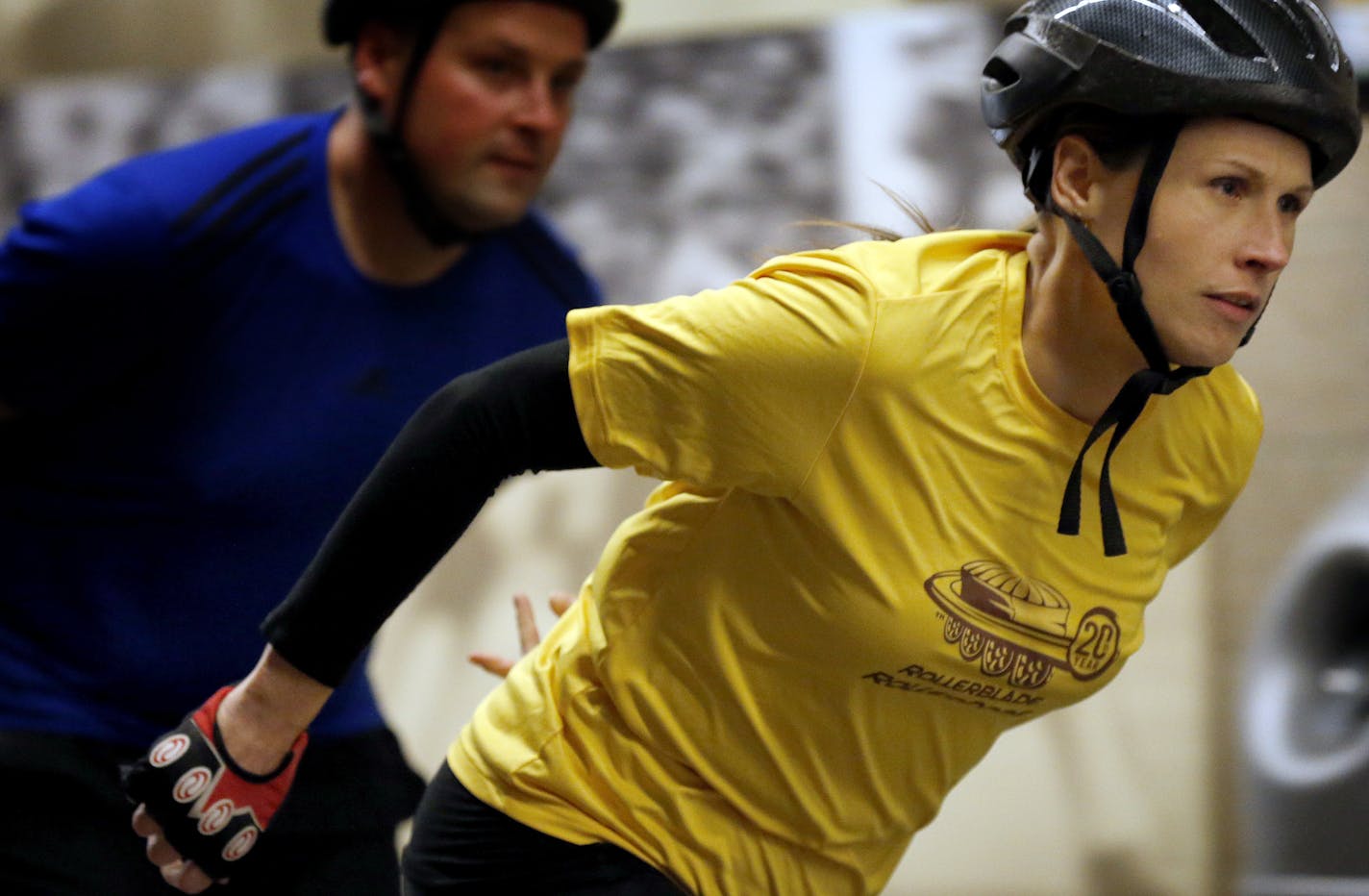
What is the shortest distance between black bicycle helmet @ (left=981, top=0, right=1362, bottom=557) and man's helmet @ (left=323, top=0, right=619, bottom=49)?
92 cm

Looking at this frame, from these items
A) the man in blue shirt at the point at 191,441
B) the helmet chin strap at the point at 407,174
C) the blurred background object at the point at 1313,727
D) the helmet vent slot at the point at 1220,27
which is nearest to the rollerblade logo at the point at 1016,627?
the helmet vent slot at the point at 1220,27

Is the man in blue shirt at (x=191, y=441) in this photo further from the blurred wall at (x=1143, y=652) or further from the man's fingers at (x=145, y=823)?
the blurred wall at (x=1143, y=652)

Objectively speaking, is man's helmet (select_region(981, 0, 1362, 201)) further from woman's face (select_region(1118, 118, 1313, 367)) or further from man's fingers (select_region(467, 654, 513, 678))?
man's fingers (select_region(467, 654, 513, 678))

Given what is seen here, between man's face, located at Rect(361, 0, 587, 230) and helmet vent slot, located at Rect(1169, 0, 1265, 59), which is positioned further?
man's face, located at Rect(361, 0, 587, 230)

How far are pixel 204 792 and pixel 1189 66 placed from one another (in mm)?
955

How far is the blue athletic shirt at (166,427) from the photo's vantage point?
71.1 inches

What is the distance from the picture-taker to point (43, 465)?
1.87 m

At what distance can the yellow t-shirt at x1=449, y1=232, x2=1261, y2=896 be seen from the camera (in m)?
1.22

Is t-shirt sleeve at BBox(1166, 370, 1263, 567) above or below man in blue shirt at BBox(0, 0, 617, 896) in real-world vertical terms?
above

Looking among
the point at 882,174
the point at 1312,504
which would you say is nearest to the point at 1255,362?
the point at 1312,504

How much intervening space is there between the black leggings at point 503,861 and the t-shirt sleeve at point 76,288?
0.70 m

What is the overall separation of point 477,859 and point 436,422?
1.37 ft

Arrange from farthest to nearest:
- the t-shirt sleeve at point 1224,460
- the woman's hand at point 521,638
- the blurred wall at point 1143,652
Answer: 1. the blurred wall at point 1143,652
2. the woman's hand at point 521,638
3. the t-shirt sleeve at point 1224,460

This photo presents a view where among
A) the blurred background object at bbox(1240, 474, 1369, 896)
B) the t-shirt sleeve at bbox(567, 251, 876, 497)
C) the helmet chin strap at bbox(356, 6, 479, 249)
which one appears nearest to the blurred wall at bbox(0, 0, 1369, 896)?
the blurred background object at bbox(1240, 474, 1369, 896)
